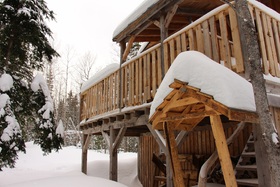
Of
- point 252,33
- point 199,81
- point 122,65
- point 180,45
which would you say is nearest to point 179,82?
point 199,81

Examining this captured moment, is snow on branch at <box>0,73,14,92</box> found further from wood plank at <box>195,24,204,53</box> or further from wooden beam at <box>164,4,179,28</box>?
wood plank at <box>195,24,204,53</box>

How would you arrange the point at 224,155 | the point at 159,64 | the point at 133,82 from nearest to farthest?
Answer: the point at 224,155
the point at 159,64
the point at 133,82

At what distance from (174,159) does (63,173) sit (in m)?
9.39

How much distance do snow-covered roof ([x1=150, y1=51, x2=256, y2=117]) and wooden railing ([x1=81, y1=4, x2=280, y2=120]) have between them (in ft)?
2.85

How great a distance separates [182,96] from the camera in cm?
383

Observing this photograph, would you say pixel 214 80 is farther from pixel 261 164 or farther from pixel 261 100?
pixel 261 164

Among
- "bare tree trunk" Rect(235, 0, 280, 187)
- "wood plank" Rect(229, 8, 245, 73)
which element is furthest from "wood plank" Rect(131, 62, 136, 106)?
"bare tree trunk" Rect(235, 0, 280, 187)

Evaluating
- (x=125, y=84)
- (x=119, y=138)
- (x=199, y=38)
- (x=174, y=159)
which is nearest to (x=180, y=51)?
(x=199, y=38)

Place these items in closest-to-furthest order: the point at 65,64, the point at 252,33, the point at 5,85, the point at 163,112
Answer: the point at 252,33 < the point at 163,112 < the point at 5,85 < the point at 65,64

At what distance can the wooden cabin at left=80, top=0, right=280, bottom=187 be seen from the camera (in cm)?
430

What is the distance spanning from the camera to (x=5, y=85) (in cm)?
711

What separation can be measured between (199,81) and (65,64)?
32690mm

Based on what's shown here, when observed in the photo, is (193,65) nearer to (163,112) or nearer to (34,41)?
(163,112)

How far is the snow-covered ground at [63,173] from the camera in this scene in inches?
271
